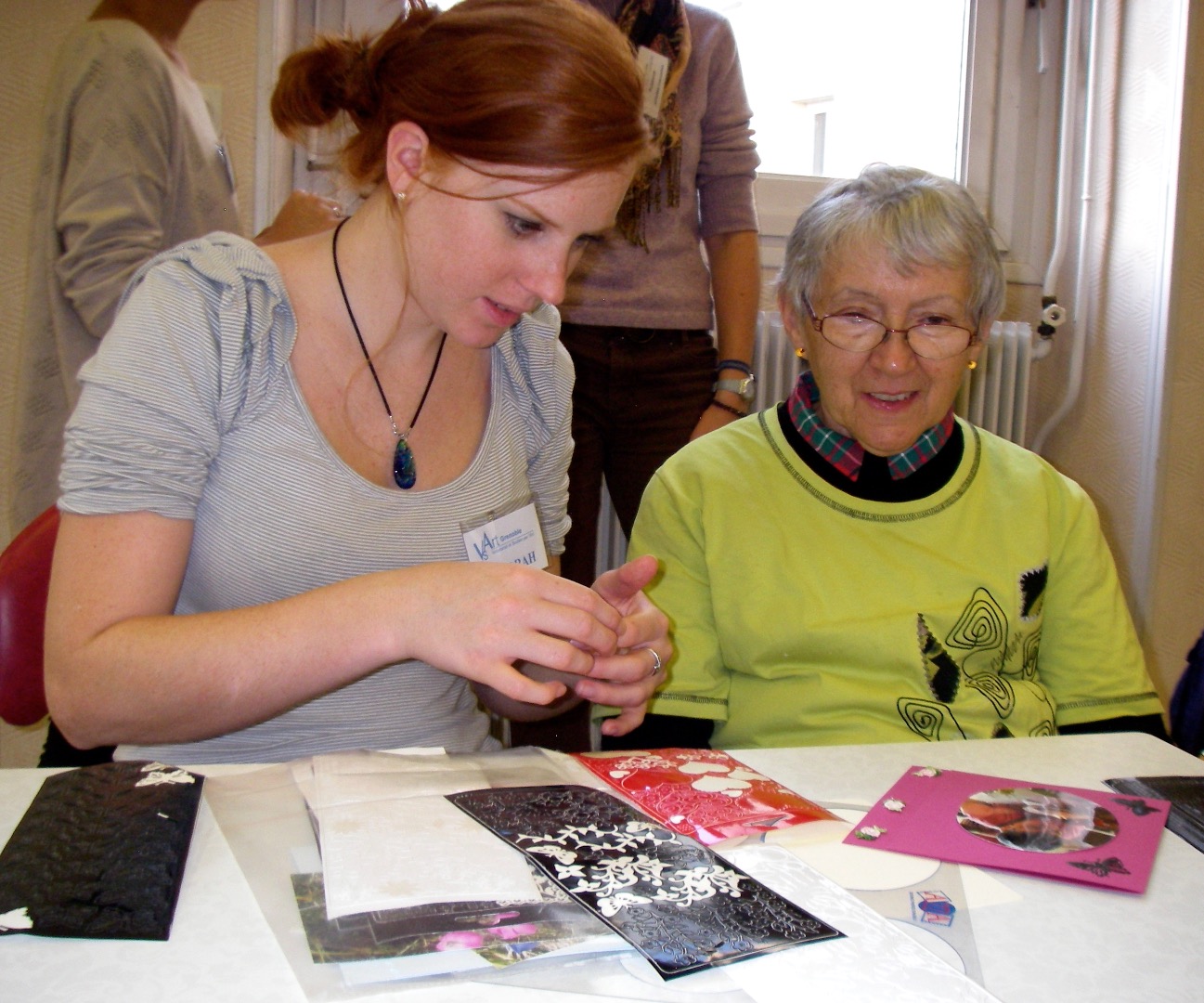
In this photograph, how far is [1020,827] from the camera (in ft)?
2.38

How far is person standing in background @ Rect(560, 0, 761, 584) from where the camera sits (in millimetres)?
1830

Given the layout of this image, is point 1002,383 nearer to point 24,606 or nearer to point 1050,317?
point 1050,317

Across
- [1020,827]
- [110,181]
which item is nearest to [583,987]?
[1020,827]

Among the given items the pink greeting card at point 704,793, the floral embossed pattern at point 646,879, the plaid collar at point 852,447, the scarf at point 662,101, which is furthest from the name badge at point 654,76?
the floral embossed pattern at point 646,879

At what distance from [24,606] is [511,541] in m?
0.45

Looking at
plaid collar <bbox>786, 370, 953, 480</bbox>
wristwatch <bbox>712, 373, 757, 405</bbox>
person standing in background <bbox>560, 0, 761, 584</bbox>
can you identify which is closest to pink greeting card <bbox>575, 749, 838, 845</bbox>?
plaid collar <bbox>786, 370, 953, 480</bbox>

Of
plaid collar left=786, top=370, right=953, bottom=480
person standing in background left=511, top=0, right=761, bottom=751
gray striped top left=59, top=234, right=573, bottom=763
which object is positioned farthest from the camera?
person standing in background left=511, top=0, right=761, bottom=751

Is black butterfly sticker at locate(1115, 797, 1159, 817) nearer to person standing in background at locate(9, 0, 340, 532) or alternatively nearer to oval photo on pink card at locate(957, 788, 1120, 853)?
oval photo on pink card at locate(957, 788, 1120, 853)

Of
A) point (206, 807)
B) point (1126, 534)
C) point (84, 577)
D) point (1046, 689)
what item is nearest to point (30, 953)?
point (206, 807)

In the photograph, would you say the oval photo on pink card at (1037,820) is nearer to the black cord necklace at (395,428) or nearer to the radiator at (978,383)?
the black cord necklace at (395,428)

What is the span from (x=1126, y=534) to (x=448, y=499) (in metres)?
2.05

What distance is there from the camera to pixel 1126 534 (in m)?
2.50

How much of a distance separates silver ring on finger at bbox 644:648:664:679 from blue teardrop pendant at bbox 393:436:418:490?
0.91 feet

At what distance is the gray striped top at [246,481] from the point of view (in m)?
0.82
